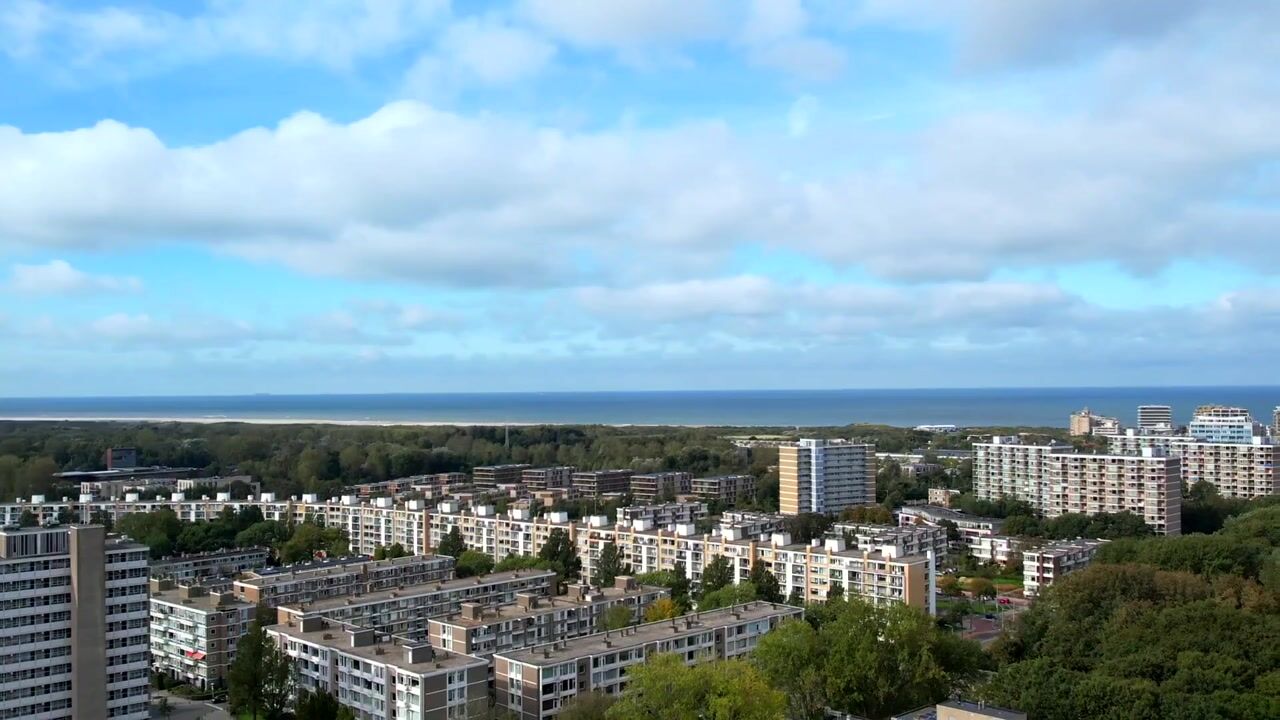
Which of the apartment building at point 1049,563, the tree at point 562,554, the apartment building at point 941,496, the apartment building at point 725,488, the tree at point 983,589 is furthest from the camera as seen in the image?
the apartment building at point 725,488

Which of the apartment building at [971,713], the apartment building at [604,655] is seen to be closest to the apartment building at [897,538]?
the apartment building at [604,655]

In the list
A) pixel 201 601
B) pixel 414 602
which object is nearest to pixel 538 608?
pixel 414 602

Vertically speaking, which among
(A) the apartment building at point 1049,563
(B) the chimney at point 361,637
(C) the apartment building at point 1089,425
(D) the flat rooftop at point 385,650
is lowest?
(A) the apartment building at point 1049,563

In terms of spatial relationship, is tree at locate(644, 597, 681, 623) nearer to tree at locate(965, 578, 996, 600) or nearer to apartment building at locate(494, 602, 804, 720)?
apartment building at locate(494, 602, 804, 720)

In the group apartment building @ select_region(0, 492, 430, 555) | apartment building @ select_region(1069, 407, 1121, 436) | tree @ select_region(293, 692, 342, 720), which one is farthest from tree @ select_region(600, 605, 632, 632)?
apartment building @ select_region(1069, 407, 1121, 436)

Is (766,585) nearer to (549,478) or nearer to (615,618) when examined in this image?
(615,618)

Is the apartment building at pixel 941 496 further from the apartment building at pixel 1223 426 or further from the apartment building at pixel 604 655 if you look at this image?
the apartment building at pixel 604 655
